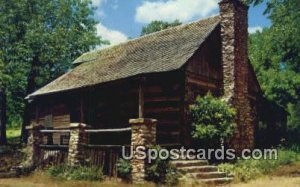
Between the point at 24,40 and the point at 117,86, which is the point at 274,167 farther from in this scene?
the point at 24,40

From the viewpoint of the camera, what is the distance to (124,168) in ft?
57.4

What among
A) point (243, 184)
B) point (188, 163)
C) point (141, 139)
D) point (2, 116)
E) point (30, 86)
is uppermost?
point (30, 86)

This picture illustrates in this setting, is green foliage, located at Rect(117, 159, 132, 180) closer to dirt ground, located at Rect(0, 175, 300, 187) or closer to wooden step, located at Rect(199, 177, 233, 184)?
dirt ground, located at Rect(0, 175, 300, 187)

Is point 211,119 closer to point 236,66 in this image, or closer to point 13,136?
point 236,66

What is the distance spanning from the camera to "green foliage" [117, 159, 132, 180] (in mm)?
17344

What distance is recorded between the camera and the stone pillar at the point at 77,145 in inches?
756

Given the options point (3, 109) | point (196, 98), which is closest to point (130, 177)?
point (196, 98)

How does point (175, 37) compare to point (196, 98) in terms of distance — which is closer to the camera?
point (196, 98)

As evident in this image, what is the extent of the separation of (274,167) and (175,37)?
8.28 meters

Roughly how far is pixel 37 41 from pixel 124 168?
21.3 metres

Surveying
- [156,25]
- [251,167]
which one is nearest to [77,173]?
[251,167]

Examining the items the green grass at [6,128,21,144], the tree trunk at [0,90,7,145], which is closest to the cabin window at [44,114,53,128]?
the tree trunk at [0,90,7,145]

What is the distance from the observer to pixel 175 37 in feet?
75.9

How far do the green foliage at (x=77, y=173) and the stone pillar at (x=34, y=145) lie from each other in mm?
3097
